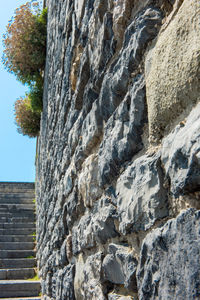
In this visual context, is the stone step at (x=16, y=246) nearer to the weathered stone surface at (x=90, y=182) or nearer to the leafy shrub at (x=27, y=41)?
the leafy shrub at (x=27, y=41)

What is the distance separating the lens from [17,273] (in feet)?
15.8

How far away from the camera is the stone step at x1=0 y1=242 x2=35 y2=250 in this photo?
554 centimetres

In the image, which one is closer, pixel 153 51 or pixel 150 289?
pixel 150 289

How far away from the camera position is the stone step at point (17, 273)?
15.4 ft

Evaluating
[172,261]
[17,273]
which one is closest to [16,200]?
[17,273]

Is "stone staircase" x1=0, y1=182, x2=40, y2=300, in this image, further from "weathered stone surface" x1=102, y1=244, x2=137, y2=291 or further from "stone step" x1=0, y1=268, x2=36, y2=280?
"weathered stone surface" x1=102, y1=244, x2=137, y2=291

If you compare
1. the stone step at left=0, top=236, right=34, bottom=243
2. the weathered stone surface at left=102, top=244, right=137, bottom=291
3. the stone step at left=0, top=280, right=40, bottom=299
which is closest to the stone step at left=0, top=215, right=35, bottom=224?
the stone step at left=0, top=236, right=34, bottom=243

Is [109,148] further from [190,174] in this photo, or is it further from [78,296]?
[78,296]

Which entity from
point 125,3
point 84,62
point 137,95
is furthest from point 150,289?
point 84,62

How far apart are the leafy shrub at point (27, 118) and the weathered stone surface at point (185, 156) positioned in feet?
24.5

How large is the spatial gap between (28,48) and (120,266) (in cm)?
569

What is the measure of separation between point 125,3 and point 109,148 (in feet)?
1.69

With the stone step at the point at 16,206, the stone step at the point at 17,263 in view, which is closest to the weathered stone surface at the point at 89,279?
the stone step at the point at 17,263

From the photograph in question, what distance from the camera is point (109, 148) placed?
1.27 m
